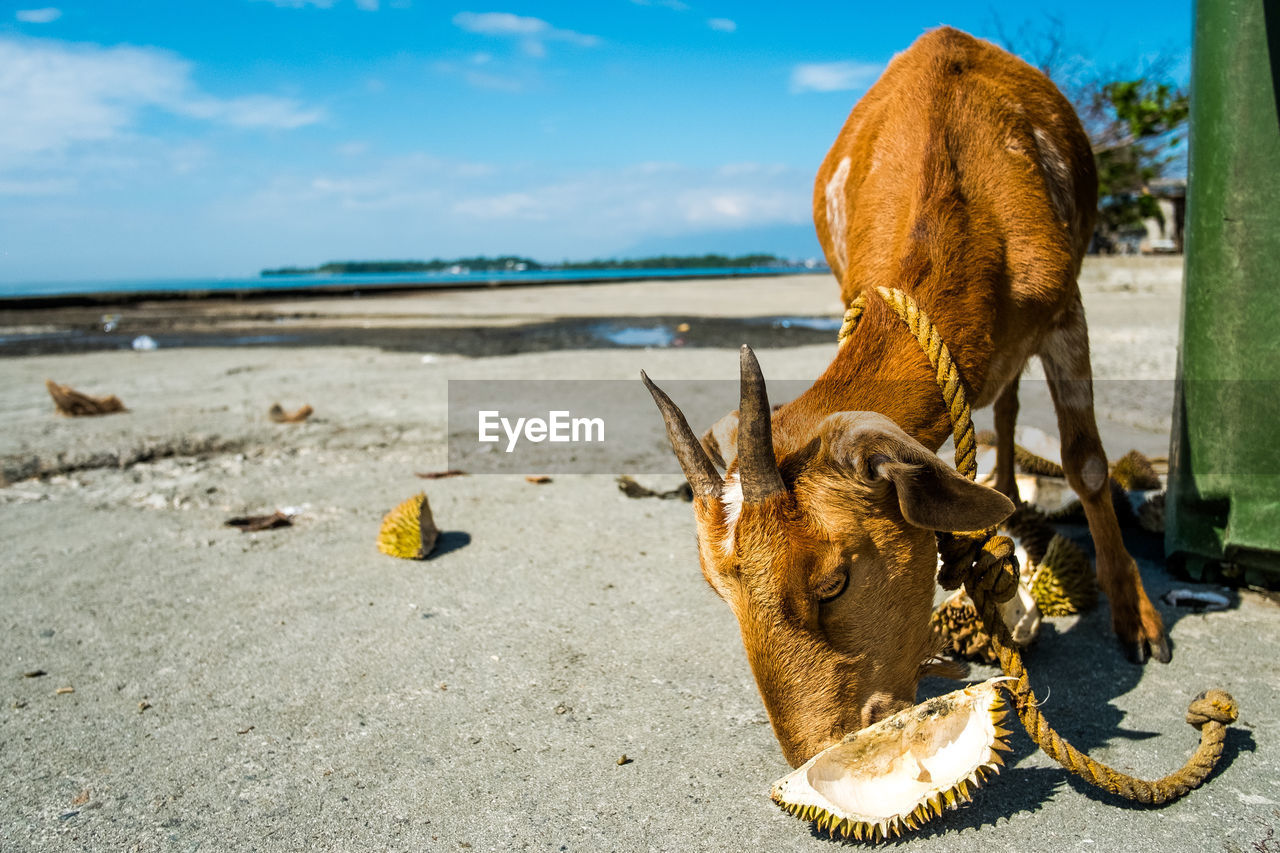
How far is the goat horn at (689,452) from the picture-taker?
101 inches

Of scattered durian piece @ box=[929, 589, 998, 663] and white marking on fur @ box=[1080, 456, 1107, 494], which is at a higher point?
white marking on fur @ box=[1080, 456, 1107, 494]

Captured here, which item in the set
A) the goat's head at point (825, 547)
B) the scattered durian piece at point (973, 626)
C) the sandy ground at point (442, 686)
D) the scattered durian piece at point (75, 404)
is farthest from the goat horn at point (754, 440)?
the scattered durian piece at point (75, 404)

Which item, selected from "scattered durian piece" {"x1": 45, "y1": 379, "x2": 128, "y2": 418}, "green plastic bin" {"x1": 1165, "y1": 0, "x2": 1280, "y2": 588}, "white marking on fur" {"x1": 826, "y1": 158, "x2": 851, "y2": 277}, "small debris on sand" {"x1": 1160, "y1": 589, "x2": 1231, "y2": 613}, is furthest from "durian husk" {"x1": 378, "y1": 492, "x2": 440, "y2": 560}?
"scattered durian piece" {"x1": 45, "y1": 379, "x2": 128, "y2": 418}

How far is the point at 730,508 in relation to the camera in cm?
259

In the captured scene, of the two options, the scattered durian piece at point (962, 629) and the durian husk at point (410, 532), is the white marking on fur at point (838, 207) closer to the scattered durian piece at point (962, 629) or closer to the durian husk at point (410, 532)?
the scattered durian piece at point (962, 629)

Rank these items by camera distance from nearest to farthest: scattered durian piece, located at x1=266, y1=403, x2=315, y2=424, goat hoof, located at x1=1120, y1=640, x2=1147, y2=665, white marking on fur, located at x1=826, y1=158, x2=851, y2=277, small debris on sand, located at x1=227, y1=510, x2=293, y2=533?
goat hoof, located at x1=1120, y1=640, x2=1147, y2=665 < white marking on fur, located at x1=826, y1=158, x2=851, y2=277 < small debris on sand, located at x1=227, y1=510, x2=293, y2=533 < scattered durian piece, located at x1=266, y1=403, x2=315, y2=424

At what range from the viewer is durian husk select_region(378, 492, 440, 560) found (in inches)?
207

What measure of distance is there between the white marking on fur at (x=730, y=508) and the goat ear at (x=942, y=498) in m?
0.43

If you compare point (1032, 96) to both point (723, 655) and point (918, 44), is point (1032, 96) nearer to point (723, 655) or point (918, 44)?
point (918, 44)

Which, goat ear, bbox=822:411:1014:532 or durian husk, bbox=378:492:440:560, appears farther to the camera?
durian husk, bbox=378:492:440:560

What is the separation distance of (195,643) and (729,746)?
2726 millimetres

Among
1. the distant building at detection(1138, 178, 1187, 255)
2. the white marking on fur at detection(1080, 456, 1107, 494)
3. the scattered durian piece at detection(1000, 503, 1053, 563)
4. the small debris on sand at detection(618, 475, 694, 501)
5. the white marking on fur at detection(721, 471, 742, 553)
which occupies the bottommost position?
the small debris on sand at detection(618, 475, 694, 501)

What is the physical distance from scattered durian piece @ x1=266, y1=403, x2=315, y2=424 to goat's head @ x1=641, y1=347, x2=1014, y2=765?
7.56 metres

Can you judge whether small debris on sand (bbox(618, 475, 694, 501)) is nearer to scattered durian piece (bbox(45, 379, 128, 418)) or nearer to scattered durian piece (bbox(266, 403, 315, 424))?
scattered durian piece (bbox(266, 403, 315, 424))
